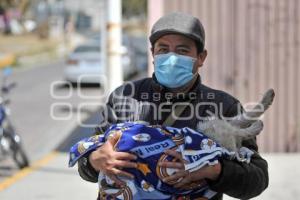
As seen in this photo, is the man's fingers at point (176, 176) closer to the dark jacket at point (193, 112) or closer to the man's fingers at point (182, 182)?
the man's fingers at point (182, 182)

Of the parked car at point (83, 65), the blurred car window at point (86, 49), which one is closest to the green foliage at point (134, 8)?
the blurred car window at point (86, 49)

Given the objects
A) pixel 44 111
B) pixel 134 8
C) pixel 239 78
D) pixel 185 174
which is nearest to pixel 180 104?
pixel 185 174

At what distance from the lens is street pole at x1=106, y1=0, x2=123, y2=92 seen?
934 cm

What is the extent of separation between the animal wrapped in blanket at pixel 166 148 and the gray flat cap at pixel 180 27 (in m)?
0.32

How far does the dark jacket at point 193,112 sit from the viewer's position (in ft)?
7.97

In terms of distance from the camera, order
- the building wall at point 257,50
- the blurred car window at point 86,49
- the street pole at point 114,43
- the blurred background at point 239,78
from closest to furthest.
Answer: the blurred background at point 239,78 → the building wall at point 257,50 → the street pole at point 114,43 → the blurred car window at point 86,49

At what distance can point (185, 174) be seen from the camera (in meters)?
2.33

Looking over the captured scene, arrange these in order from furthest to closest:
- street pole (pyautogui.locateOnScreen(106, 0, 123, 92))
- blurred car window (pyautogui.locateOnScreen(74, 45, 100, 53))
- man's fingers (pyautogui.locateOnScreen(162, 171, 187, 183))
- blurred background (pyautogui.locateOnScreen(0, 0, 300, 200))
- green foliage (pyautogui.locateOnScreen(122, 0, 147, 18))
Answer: green foliage (pyautogui.locateOnScreen(122, 0, 147, 18)), blurred car window (pyautogui.locateOnScreen(74, 45, 100, 53)), street pole (pyautogui.locateOnScreen(106, 0, 123, 92)), blurred background (pyautogui.locateOnScreen(0, 0, 300, 200)), man's fingers (pyautogui.locateOnScreen(162, 171, 187, 183))

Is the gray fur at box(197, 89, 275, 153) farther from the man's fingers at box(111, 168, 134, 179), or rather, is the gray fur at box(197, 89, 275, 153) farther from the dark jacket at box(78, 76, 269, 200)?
the man's fingers at box(111, 168, 134, 179)

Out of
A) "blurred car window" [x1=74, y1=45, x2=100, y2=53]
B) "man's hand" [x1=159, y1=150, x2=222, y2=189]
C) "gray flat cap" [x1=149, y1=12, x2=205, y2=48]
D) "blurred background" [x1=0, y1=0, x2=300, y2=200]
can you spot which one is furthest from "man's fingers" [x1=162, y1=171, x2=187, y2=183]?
"blurred car window" [x1=74, y1=45, x2=100, y2=53]

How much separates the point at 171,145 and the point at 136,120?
0.24 metres

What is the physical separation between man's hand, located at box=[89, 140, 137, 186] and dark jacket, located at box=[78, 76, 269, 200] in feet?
0.50

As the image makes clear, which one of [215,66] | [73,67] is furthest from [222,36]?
[73,67]

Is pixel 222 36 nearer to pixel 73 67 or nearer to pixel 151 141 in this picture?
pixel 151 141
